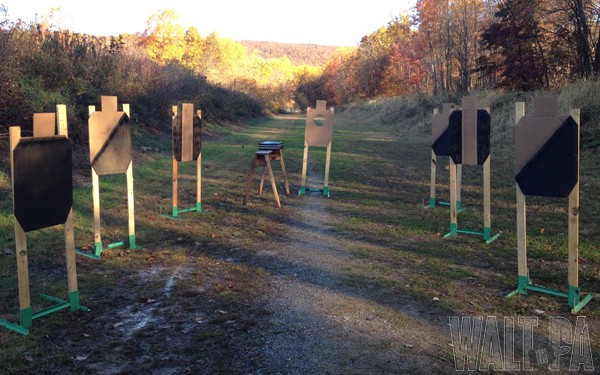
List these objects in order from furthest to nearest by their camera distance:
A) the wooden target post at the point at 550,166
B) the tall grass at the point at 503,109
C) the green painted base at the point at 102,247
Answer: the tall grass at the point at 503,109
the green painted base at the point at 102,247
the wooden target post at the point at 550,166

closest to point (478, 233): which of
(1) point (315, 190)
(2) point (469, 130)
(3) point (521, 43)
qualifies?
(2) point (469, 130)

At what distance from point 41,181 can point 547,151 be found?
506 centimetres

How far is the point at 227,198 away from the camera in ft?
36.6

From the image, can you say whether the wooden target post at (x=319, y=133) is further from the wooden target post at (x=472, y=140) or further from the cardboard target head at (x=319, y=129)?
the wooden target post at (x=472, y=140)

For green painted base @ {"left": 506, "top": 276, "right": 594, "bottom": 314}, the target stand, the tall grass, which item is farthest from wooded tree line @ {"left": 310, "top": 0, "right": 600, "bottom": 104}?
green painted base @ {"left": 506, "top": 276, "right": 594, "bottom": 314}

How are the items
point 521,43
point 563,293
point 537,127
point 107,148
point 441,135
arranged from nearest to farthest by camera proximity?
point 563,293 → point 537,127 → point 107,148 → point 441,135 → point 521,43

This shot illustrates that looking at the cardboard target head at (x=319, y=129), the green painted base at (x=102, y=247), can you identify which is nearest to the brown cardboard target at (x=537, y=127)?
the green painted base at (x=102, y=247)

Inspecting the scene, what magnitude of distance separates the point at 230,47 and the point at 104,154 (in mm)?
79548

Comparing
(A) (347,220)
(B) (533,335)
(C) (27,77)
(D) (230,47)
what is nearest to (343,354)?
(B) (533,335)

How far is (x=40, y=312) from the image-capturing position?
15.9ft

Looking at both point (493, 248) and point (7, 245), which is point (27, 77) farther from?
point (493, 248)

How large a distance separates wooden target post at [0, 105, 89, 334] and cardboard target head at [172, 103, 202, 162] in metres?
3.93

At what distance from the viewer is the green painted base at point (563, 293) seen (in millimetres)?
5185

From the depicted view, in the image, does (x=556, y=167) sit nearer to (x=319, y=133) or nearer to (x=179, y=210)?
(x=179, y=210)
